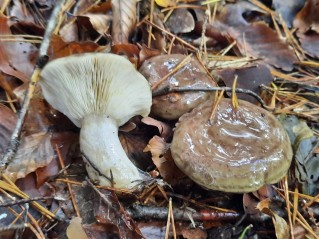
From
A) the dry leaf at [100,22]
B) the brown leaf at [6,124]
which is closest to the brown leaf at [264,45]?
the dry leaf at [100,22]

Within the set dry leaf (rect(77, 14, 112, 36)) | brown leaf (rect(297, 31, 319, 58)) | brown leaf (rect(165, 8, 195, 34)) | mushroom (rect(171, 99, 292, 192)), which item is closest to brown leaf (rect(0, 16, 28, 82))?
dry leaf (rect(77, 14, 112, 36))

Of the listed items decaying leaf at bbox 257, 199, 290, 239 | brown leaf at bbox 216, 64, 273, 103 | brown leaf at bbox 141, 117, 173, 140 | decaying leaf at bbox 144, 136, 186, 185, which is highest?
brown leaf at bbox 216, 64, 273, 103

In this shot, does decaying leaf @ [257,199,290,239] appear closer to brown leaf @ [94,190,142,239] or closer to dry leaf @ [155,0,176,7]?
brown leaf @ [94,190,142,239]

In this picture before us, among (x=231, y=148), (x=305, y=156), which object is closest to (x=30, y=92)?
(x=231, y=148)

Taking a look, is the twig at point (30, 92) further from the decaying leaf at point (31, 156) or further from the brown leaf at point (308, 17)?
the brown leaf at point (308, 17)

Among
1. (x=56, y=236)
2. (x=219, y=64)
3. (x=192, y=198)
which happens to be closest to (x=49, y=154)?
(x=56, y=236)

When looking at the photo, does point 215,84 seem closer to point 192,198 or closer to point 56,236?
point 192,198

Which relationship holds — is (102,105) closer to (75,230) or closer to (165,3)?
(75,230)
